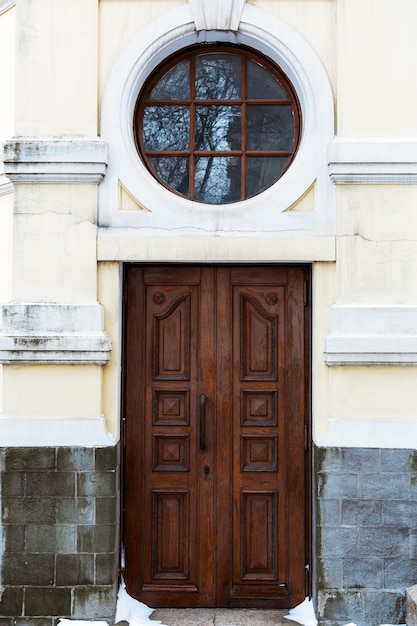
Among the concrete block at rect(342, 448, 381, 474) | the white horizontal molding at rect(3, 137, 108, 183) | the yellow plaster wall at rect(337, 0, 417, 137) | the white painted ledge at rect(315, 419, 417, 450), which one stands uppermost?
Result: the yellow plaster wall at rect(337, 0, 417, 137)

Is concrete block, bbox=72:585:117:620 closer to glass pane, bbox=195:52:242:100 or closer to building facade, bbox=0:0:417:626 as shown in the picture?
building facade, bbox=0:0:417:626

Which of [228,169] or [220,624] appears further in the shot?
[228,169]

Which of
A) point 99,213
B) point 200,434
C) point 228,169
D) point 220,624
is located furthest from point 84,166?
point 220,624

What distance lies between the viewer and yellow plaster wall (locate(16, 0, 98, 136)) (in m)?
5.02

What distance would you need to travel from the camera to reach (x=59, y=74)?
5.03 m

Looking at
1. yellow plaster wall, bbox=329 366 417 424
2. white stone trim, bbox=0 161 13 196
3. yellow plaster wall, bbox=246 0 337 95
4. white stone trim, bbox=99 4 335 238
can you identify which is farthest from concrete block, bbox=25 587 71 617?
yellow plaster wall, bbox=246 0 337 95

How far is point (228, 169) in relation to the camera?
17.0ft

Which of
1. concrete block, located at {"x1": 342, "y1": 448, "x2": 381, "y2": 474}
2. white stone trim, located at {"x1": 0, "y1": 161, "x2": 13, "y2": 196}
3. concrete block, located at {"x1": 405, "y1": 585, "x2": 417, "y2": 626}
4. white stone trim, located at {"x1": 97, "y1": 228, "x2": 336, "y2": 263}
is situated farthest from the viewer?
white stone trim, located at {"x1": 0, "y1": 161, "x2": 13, "y2": 196}

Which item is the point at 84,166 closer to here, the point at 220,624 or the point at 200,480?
the point at 200,480

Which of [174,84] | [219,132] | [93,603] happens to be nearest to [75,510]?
[93,603]

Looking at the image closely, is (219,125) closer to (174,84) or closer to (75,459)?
(174,84)

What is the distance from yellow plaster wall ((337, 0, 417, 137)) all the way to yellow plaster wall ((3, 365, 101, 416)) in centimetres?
275

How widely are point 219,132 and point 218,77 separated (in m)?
0.46

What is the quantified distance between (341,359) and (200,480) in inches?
58.0
